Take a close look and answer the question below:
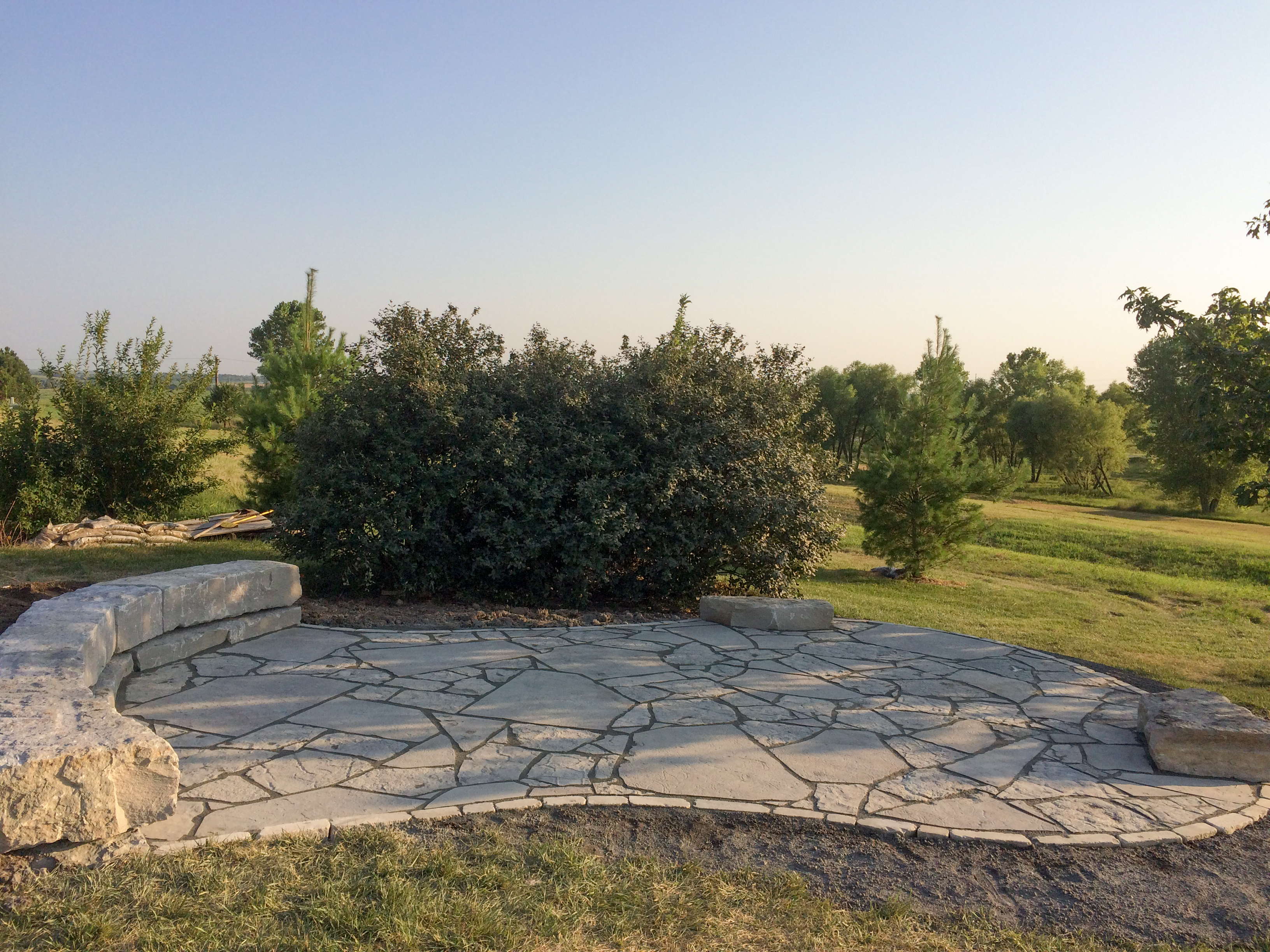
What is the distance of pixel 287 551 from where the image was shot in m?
8.63

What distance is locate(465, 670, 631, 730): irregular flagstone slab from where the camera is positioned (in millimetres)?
5121

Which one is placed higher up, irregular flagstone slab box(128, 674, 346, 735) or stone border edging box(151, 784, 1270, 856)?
irregular flagstone slab box(128, 674, 346, 735)

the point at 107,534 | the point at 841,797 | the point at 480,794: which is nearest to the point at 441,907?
the point at 480,794

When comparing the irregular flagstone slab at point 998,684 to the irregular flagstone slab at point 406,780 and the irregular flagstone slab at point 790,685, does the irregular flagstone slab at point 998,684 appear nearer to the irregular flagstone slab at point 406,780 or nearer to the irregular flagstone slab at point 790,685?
the irregular flagstone slab at point 790,685

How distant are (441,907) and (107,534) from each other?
36.5 feet

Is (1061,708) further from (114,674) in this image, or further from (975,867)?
(114,674)

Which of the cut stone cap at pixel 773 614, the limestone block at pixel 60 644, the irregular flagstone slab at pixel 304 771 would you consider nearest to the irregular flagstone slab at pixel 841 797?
the irregular flagstone slab at pixel 304 771

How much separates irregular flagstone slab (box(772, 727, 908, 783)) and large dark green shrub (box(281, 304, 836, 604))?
360 cm

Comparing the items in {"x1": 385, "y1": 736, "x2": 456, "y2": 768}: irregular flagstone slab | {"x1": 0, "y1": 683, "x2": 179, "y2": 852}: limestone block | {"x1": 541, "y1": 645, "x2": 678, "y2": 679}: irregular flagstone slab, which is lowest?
{"x1": 385, "y1": 736, "x2": 456, "y2": 768}: irregular flagstone slab

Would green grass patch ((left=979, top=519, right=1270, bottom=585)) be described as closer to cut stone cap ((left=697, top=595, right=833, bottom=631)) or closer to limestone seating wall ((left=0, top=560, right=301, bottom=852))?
cut stone cap ((left=697, top=595, right=833, bottom=631))

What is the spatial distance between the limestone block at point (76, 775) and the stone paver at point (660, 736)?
0.23 metres

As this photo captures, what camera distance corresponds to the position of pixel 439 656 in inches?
251

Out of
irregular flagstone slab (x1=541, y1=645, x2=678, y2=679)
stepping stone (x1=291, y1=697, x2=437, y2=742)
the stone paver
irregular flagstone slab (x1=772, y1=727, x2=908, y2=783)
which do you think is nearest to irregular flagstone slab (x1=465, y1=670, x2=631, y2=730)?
the stone paver

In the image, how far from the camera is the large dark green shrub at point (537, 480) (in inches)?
330
